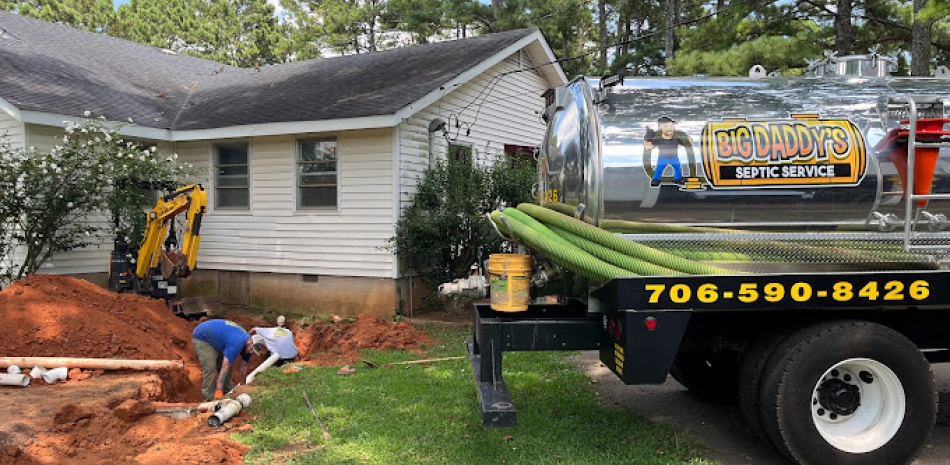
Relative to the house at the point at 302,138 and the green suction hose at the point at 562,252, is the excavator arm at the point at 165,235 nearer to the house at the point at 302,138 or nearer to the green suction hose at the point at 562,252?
the house at the point at 302,138

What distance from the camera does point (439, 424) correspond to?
504 centimetres

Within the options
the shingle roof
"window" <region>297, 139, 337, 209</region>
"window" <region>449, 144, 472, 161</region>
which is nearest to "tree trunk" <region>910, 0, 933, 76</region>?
the shingle roof

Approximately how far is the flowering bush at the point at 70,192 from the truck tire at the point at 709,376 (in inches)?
323

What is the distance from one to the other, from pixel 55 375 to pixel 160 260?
324 centimetres

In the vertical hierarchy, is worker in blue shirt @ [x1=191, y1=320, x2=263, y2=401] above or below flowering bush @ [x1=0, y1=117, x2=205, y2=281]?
below

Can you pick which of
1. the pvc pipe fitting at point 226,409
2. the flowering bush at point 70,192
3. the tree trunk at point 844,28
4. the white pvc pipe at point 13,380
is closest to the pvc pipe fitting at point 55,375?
the white pvc pipe at point 13,380

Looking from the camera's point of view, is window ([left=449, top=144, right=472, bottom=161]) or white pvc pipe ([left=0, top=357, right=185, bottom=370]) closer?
white pvc pipe ([left=0, top=357, right=185, bottom=370])

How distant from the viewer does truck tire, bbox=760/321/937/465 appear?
12.7 ft

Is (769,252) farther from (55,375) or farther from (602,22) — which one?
(602,22)

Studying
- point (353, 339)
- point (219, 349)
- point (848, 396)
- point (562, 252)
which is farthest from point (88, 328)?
point (848, 396)

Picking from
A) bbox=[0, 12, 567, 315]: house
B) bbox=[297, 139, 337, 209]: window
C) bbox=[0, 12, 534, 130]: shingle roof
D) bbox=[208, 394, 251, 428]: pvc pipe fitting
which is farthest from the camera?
bbox=[297, 139, 337, 209]: window

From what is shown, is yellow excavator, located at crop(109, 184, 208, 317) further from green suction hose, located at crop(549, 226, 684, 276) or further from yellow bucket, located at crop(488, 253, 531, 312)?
green suction hose, located at crop(549, 226, 684, 276)

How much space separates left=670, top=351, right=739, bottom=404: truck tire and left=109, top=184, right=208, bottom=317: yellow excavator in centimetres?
681

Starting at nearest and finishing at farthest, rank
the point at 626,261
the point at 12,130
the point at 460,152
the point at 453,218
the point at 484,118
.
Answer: the point at 626,261, the point at 453,218, the point at 12,130, the point at 460,152, the point at 484,118
